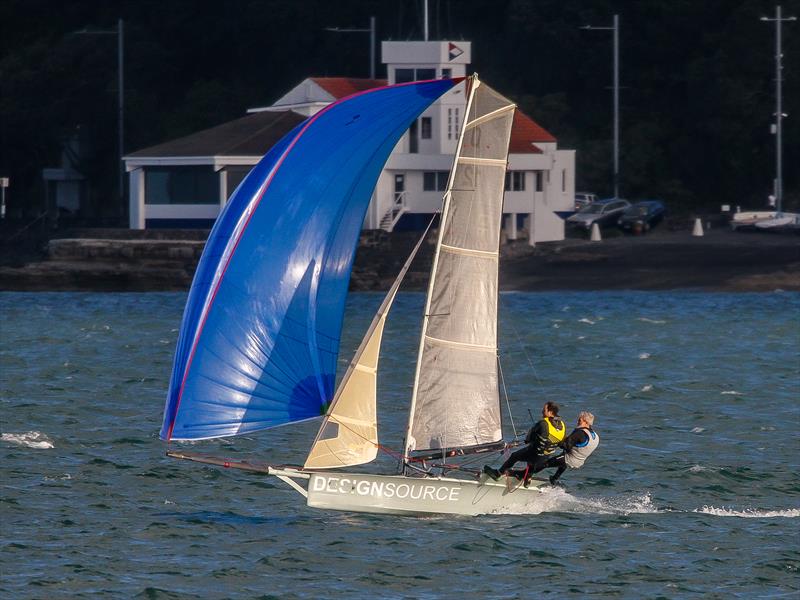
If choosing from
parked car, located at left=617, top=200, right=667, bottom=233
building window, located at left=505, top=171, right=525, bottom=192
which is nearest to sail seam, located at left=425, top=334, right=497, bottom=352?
building window, located at left=505, top=171, right=525, bottom=192

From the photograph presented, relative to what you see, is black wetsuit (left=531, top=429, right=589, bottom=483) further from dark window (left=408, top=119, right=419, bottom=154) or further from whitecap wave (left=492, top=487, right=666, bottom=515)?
dark window (left=408, top=119, right=419, bottom=154)

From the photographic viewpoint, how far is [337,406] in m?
19.0

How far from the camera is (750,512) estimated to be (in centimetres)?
2175

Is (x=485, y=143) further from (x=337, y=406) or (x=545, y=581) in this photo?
(x=545, y=581)

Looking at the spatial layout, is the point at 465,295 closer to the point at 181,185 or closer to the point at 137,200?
the point at 181,185

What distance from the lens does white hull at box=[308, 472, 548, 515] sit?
62.6 feet

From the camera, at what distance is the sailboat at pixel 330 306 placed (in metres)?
18.3

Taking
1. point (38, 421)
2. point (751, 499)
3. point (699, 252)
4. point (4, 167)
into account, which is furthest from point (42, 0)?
point (751, 499)

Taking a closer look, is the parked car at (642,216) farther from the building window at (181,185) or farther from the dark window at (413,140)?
the building window at (181,185)

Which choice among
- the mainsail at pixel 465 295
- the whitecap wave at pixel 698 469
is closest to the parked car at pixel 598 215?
the whitecap wave at pixel 698 469

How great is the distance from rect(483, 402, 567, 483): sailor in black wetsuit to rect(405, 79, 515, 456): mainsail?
78 cm

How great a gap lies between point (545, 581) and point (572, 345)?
88.3 ft

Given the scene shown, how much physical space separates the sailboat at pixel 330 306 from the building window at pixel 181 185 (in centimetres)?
5243

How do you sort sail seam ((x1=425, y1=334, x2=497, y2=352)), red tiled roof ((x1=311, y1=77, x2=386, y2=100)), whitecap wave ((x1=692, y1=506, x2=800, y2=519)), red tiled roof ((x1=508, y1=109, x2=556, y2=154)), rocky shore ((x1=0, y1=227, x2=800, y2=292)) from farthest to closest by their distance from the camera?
1. red tiled roof ((x1=311, y1=77, x2=386, y2=100))
2. red tiled roof ((x1=508, y1=109, x2=556, y2=154))
3. rocky shore ((x1=0, y1=227, x2=800, y2=292))
4. whitecap wave ((x1=692, y1=506, x2=800, y2=519))
5. sail seam ((x1=425, y1=334, x2=497, y2=352))
